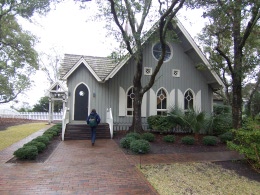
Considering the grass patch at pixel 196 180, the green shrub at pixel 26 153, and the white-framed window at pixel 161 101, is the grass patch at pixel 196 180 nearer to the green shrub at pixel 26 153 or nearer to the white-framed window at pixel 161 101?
the green shrub at pixel 26 153

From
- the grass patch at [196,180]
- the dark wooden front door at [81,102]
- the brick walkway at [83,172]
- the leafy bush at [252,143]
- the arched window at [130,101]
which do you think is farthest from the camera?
the arched window at [130,101]

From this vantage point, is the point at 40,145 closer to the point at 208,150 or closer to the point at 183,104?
the point at 208,150

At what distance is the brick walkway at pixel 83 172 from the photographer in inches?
190

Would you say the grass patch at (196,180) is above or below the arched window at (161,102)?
below

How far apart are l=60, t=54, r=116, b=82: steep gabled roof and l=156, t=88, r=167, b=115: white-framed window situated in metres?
4.01

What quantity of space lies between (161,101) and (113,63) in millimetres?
4468

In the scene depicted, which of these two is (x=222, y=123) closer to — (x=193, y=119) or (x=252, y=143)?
(x=193, y=119)

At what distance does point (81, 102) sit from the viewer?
1430 centimetres

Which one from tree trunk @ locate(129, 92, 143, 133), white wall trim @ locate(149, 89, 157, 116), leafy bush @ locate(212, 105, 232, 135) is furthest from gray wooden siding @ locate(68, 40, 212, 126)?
leafy bush @ locate(212, 105, 232, 135)

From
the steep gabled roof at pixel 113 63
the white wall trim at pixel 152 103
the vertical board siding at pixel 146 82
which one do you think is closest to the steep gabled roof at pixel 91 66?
the steep gabled roof at pixel 113 63

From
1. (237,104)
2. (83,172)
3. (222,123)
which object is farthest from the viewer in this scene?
(222,123)

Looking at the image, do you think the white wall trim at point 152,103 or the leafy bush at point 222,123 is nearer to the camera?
the leafy bush at point 222,123

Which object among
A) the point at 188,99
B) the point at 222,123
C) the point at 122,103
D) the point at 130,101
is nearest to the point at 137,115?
the point at 122,103

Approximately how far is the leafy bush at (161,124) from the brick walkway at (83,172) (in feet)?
14.2
